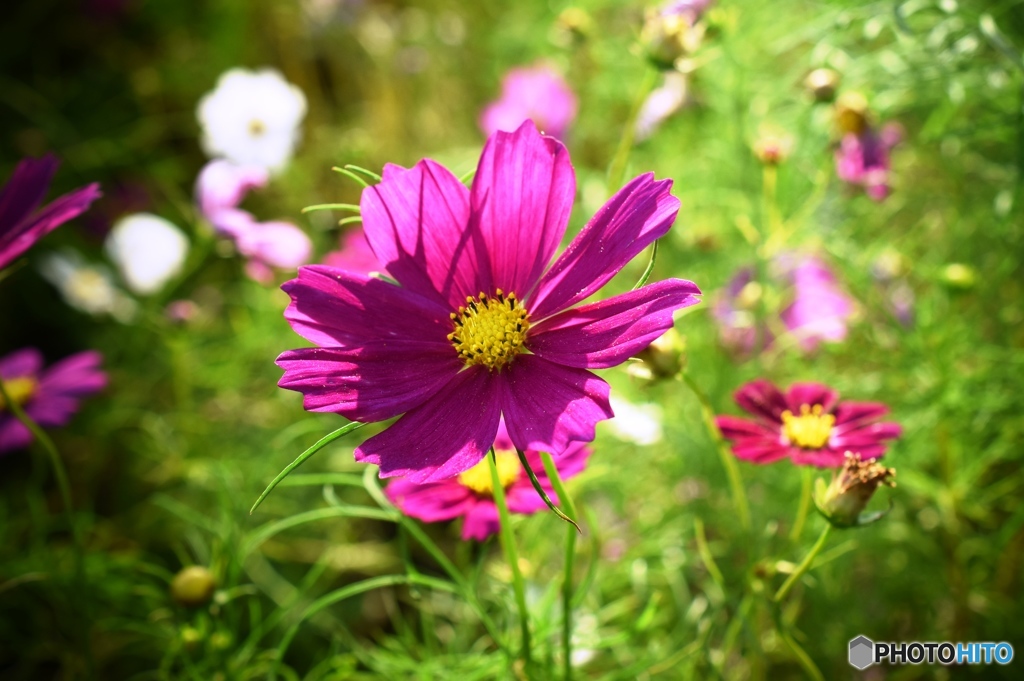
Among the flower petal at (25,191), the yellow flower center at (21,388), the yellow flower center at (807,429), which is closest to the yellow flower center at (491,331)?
the yellow flower center at (807,429)

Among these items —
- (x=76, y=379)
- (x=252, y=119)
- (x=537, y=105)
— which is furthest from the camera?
(x=537, y=105)

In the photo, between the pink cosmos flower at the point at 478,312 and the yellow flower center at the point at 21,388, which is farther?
the yellow flower center at the point at 21,388

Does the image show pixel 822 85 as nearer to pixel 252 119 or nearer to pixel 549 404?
pixel 549 404

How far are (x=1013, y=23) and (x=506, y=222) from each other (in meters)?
0.68

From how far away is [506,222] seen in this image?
0.50 metres

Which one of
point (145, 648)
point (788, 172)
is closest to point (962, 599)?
point (788, 172)

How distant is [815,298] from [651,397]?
24 cm

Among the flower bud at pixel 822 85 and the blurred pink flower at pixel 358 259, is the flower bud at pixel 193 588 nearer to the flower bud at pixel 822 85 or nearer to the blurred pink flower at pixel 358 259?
the blurred pink flower at pixel 358 259

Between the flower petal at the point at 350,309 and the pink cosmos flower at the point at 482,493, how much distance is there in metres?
0.12

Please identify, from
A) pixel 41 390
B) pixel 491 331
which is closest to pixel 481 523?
pixel 491 331

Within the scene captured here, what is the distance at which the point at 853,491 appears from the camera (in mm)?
490

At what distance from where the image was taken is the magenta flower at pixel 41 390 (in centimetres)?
91

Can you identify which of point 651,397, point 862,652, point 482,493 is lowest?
point 862,652

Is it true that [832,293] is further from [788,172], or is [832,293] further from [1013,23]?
[1013,23]
